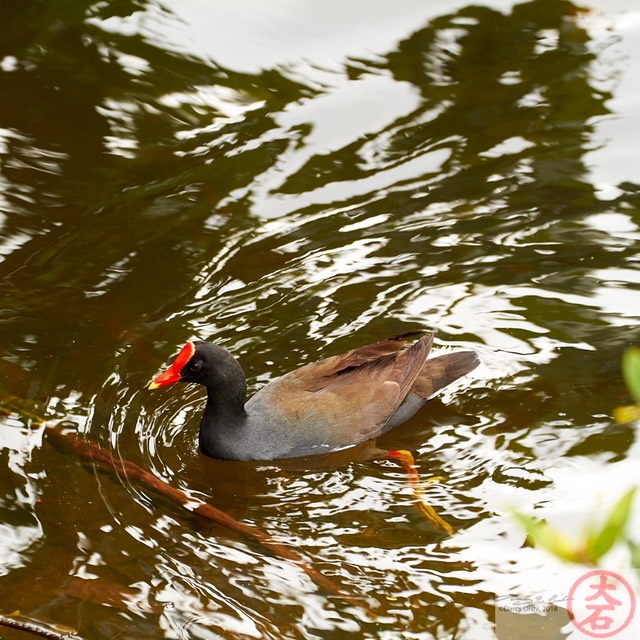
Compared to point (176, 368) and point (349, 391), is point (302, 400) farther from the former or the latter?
point (176, 368)

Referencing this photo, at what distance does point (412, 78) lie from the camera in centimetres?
821

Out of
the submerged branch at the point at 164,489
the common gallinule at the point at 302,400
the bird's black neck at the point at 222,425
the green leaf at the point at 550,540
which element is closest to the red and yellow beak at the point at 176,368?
the common gallinule at the point at 302,400

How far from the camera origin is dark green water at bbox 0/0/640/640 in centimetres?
443

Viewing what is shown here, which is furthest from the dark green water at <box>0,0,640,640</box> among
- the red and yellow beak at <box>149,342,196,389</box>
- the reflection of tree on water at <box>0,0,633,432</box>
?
the red and yellow beak at <box>149,342,196,389</box>

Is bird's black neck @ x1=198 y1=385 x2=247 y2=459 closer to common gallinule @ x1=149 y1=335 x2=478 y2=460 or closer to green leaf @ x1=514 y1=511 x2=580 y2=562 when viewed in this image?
common gallinule @ x1=149 y1=335 x2=478 y2=460

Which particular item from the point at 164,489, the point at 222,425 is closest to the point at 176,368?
the point at 222,425

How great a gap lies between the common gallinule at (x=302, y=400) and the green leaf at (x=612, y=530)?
3541 mm

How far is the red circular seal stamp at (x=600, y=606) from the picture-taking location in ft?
13.2

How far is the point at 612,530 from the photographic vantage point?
1748 mm

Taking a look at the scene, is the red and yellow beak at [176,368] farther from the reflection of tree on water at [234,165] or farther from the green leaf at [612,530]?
the green leaf at [612,530]

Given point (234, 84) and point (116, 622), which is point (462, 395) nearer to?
point (116, 622)

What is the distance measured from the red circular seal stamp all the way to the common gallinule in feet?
4.94

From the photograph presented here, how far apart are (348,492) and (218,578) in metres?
0.86

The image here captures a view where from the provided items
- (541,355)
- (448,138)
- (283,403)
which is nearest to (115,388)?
(283,403)
